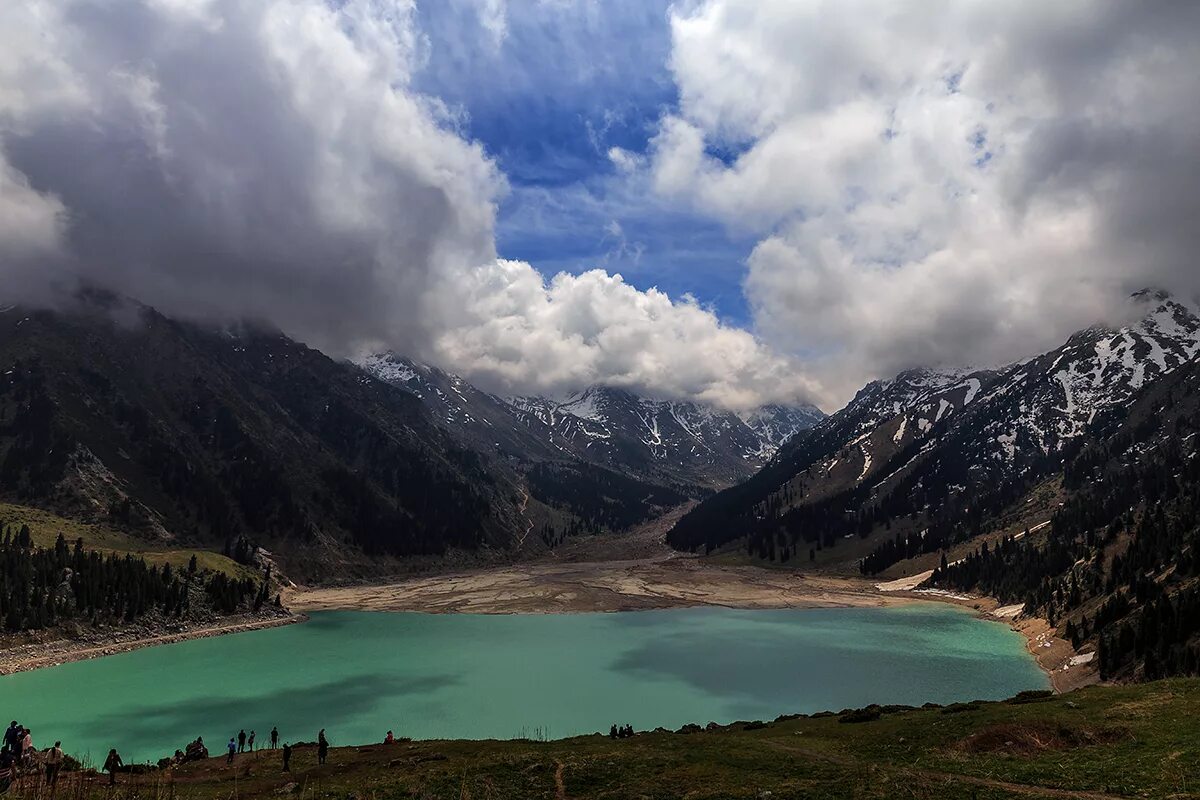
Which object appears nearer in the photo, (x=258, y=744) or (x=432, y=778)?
(x=432, y=778)

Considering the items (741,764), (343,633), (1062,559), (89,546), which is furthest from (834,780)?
(89,546)

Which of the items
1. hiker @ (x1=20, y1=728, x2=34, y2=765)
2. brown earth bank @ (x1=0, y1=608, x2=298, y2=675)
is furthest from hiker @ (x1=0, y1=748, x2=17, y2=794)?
brown earth bank @ (x1=0, y1=608, x2=298, y2=675)

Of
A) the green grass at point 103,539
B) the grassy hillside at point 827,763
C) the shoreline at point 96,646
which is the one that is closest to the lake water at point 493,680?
the shoreline at point 96,646

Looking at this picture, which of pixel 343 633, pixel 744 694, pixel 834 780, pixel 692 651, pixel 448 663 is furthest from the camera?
pixel 343 633

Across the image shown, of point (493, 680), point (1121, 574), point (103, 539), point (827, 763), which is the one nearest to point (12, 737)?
point (827, 763)

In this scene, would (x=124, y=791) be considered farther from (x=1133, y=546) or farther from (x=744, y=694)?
(x=1133, y=546)

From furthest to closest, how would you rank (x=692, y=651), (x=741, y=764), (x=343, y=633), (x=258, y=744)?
(x=343, y=633)
(x=692, y=651)
(x=258, y=744)
(x=741, y=764)

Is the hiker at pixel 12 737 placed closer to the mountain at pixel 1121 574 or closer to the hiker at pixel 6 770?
the hiker at pixel 6 770

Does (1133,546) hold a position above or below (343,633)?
above
